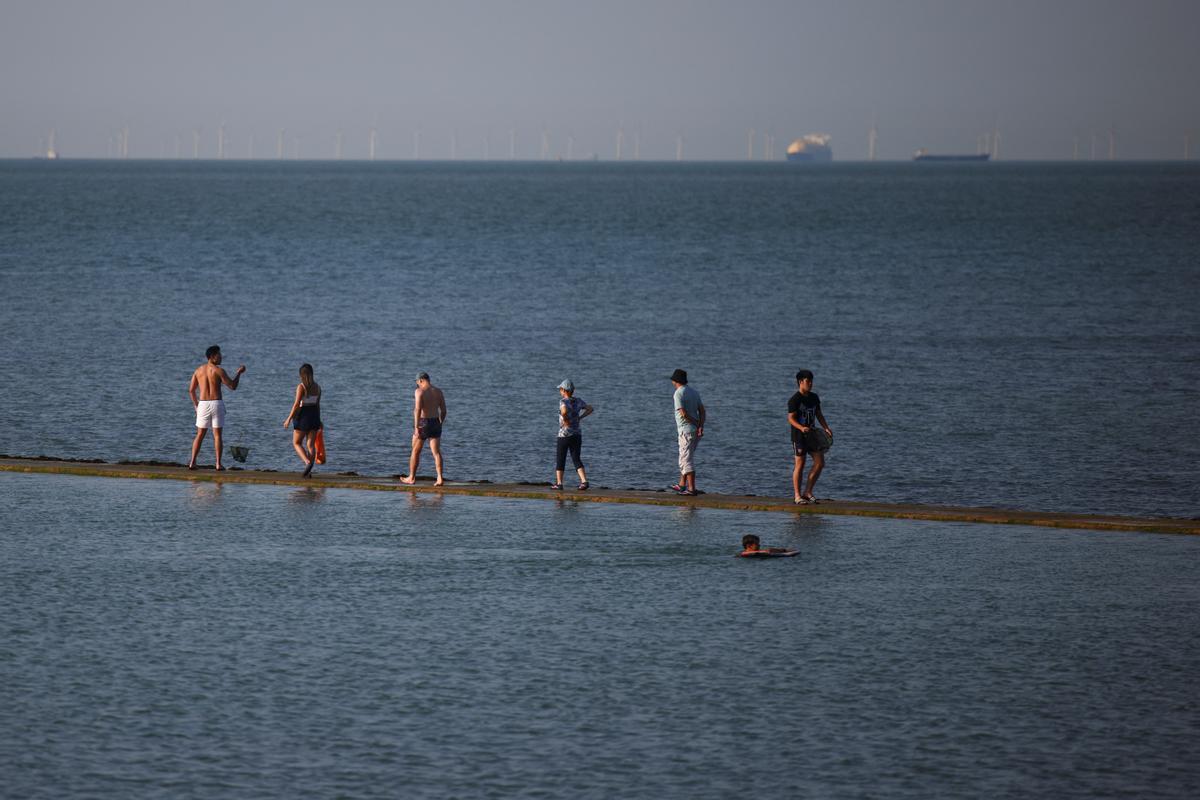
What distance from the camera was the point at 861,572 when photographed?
1773 cm

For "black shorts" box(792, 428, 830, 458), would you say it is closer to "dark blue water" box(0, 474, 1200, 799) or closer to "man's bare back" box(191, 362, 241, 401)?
"dark blue water" box(0, 474, 1200, 799)

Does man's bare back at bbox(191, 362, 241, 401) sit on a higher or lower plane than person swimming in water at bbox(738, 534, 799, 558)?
higher

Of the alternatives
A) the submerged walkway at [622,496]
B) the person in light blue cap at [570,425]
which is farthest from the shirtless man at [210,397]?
the person in light blue cap at [570,425]

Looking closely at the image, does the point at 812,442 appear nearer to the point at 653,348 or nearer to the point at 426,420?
the point at 426,420

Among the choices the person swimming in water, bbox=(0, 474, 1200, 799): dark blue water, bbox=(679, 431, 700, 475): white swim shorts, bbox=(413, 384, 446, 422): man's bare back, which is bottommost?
bbox=(0, 474, 1200, 799): dark blue water

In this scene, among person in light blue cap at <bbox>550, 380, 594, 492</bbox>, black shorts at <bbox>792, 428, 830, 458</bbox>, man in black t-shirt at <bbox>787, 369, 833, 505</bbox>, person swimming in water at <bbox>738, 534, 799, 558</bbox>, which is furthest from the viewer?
person in light blue cap at <bbox>550, 380, 594, 492</bbox>

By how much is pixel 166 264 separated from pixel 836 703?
8744cm

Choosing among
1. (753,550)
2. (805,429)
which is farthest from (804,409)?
(753,550)

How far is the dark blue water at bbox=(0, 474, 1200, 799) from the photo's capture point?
11.0 metres

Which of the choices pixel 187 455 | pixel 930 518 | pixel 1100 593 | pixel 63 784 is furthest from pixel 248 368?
pixel 63 784

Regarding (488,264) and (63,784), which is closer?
(63,784)

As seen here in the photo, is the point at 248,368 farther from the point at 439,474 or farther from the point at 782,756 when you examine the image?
the point at 782,756

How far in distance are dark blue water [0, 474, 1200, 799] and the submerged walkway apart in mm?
1029

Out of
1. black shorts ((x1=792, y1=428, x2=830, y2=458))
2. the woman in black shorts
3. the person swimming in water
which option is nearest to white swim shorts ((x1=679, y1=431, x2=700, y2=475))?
black shorts ((x1=792, y1=428, x2=830, y2=458))
